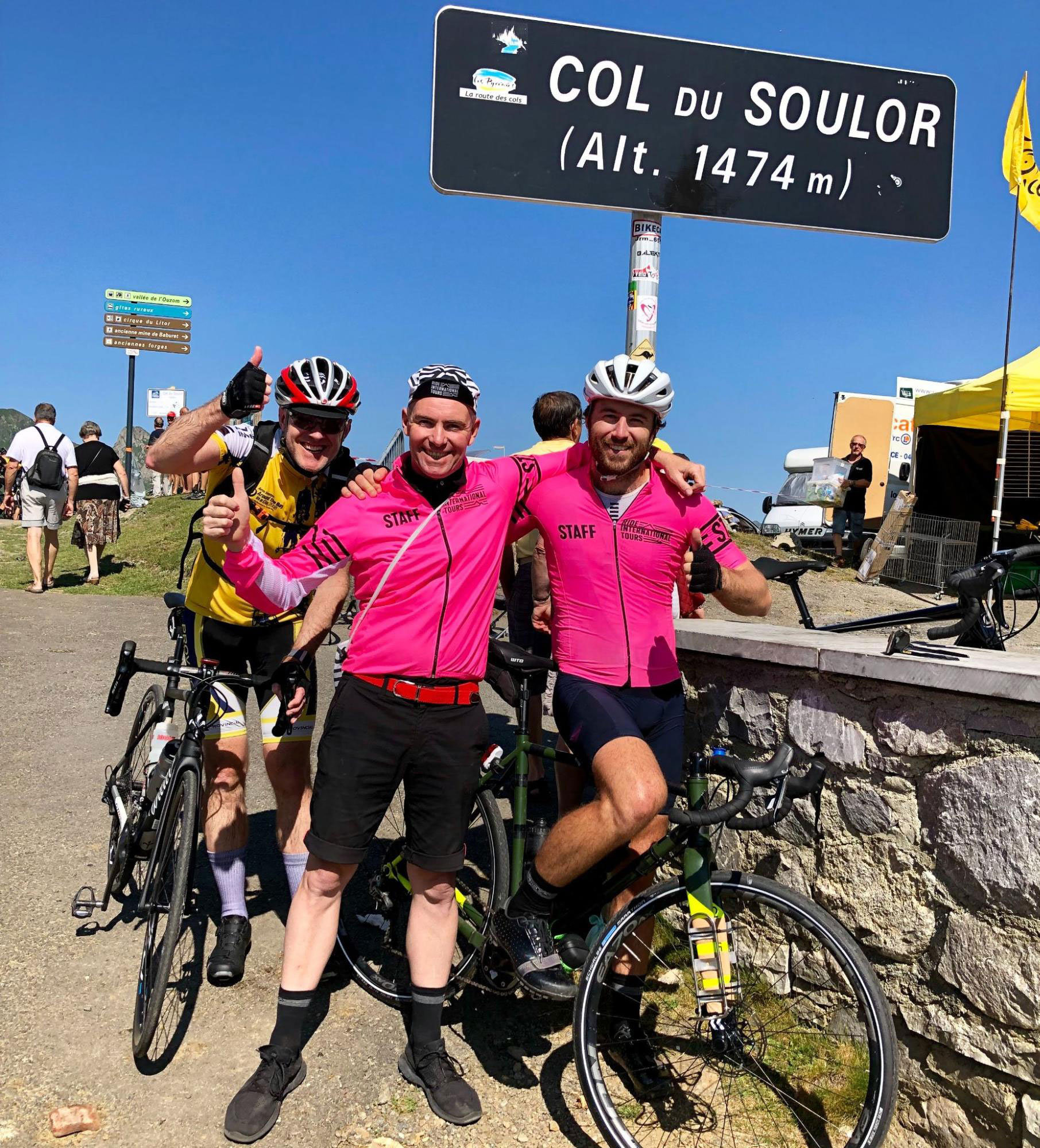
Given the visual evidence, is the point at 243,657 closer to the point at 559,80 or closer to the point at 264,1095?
the point at 264,1095

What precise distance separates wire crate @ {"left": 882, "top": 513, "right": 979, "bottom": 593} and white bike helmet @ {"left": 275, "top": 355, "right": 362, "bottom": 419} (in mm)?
12320

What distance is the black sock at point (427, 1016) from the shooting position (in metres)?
3.12

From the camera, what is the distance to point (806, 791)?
267cm

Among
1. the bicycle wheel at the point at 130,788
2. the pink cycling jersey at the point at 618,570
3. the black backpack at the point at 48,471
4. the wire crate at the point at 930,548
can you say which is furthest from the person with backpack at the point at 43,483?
the wire crate at the point at 930,548

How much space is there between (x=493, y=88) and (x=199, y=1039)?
4509 millimetres

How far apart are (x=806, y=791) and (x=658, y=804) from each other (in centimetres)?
43

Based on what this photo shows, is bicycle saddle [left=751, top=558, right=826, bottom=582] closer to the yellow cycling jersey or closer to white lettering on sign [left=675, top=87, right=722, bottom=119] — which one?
the yellow cycling jersey

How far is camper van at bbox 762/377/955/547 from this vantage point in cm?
2102

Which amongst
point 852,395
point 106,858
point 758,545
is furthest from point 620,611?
point 852,395

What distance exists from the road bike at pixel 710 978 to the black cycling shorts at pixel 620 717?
18cm

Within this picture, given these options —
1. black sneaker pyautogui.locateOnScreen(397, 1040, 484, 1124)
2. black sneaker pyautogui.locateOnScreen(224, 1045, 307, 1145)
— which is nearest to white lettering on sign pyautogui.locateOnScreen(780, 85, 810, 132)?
black sneaker pyautogui.locateOnScreen(397, 1040, 484, 1124)

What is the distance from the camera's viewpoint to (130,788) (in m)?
4.00

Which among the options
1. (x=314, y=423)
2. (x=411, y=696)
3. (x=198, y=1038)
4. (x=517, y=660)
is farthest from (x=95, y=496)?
(x=411, y=696)

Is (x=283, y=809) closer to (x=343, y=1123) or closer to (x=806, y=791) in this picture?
(x=343, y=1123)
